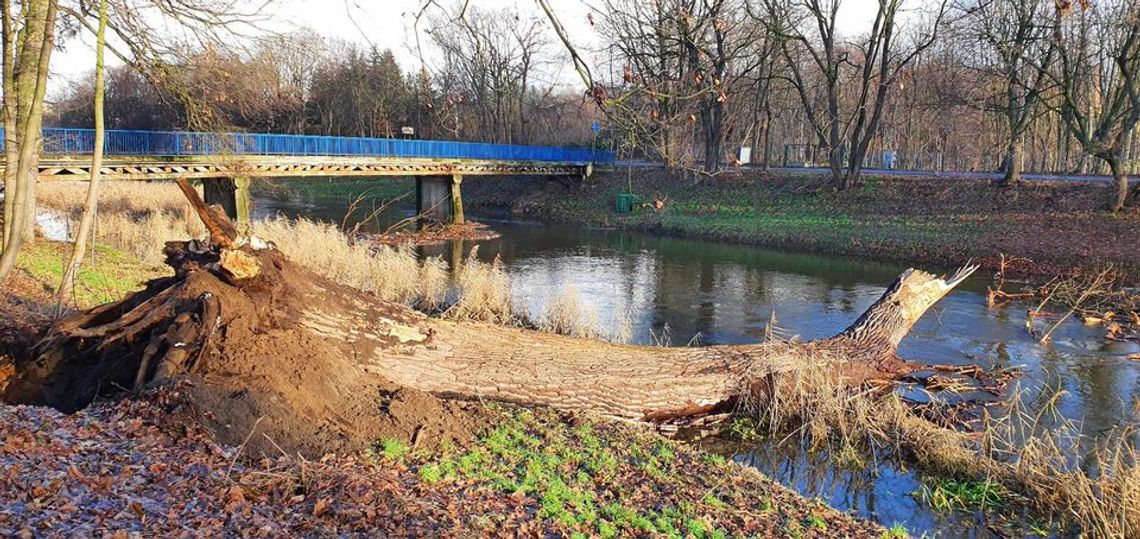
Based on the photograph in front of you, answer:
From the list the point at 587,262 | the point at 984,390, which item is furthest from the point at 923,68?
the point at 984,390

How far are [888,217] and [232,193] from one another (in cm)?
2344

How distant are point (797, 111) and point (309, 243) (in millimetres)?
36924

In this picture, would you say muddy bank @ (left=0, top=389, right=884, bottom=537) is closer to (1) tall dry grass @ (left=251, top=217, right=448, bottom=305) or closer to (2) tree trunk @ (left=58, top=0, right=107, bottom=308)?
(2) tree trunk @ (left=58, top=0, right=107, bottom=308)

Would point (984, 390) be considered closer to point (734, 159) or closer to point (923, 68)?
point (734, 159)

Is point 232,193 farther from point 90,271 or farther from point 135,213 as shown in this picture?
point 90,271

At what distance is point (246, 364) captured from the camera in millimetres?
6156

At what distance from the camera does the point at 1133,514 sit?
6211mm

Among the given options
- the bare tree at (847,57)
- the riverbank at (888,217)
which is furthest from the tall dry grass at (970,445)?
the bare tree at (847,57)

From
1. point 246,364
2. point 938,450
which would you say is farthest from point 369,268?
point 938,450

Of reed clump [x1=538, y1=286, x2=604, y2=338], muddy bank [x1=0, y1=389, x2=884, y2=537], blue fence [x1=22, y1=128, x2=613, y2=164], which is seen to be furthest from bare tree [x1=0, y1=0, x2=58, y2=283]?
reed clump [x1=538, y1=286, x2=604, y2=338]

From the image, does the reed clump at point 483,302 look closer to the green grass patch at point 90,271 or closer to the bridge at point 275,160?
the bridge at point 275,160

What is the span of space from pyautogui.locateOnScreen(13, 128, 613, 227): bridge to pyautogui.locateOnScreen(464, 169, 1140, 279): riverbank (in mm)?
3868

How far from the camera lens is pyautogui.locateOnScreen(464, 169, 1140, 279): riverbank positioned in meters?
22.8

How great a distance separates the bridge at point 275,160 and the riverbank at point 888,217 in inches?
152
